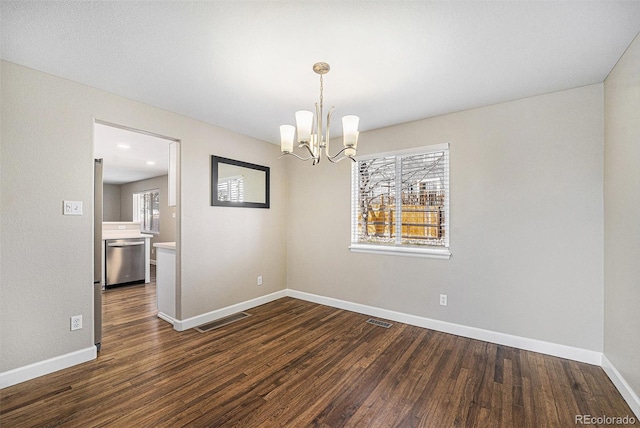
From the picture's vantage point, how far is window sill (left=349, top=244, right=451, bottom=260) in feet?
10.3

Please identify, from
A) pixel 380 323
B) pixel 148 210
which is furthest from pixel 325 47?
pixel 148 210

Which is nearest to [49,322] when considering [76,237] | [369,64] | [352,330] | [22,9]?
[76,237]

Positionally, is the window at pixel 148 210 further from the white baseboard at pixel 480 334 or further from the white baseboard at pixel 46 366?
the white baseboard at pixel 480 334

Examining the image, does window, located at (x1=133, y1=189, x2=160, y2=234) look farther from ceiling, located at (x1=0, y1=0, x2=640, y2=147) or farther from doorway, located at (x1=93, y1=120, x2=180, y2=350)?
ceiling, located at (x1=0, y1=0, x2=640, y2=147)

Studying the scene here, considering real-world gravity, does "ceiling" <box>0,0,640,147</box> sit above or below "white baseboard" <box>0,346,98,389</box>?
above

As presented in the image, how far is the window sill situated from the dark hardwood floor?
0.87 m

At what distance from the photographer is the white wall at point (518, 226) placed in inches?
95.7

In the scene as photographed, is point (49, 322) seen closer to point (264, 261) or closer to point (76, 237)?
point (76, 237)

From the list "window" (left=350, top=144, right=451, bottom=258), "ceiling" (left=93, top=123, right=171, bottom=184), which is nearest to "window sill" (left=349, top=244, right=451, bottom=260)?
"window" (left=350, top=144, right=451, bottom=258)

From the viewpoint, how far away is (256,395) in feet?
6.51

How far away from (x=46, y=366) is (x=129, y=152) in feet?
12.7

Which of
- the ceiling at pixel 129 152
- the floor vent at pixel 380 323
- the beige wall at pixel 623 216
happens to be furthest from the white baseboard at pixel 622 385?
the ceiling at pixel 129 152
